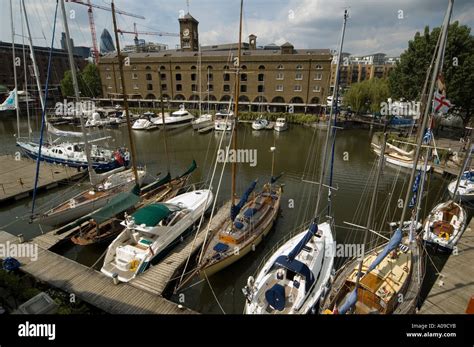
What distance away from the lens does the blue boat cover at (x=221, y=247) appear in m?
13.9

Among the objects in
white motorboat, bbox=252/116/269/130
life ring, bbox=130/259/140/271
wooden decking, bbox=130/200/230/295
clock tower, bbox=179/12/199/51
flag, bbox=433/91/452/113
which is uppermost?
clock tower, bbox=179/12/199/51

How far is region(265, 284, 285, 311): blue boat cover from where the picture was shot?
9.98 metres

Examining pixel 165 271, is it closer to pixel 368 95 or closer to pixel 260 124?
pixel 260 124

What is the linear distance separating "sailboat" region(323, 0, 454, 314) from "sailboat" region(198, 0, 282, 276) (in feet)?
16.9

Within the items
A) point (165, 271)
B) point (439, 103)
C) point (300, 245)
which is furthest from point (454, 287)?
point (165, 271)

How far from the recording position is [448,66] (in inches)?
1310

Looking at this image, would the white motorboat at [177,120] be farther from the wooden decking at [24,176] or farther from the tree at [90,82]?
the tree at [90,82]

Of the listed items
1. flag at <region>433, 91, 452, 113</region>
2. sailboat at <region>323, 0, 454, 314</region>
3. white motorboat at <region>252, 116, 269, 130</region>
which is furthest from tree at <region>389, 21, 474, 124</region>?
sailboat at <region>323, 0, 454, 314</region>

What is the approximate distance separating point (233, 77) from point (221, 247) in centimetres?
5603

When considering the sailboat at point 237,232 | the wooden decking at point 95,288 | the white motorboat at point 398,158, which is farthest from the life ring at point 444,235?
the white motorboat at point 398,158

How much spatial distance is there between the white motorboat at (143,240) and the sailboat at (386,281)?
824 cm

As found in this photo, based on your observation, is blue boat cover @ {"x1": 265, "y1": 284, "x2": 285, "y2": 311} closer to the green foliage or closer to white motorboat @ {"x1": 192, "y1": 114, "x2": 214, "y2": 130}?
white motorboat @ {"x1": 192, "y1": 114, "x2": 214, "y2": 130}
